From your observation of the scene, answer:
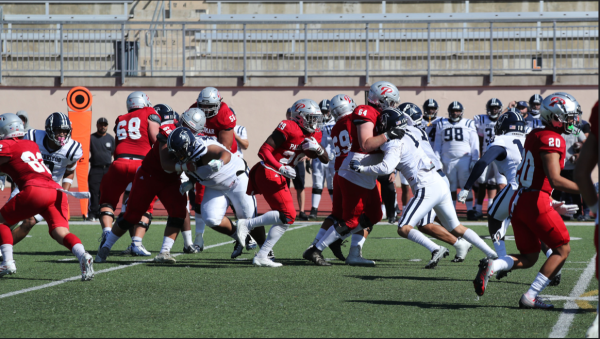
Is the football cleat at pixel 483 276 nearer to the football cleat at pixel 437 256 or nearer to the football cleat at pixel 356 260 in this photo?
the football cleat at pixel 437 256

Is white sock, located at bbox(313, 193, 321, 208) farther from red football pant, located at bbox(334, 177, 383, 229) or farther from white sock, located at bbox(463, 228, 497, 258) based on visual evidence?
white sock, located at bbox(463, 228, 497, 258)

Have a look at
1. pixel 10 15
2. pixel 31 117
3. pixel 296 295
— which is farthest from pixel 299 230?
pixel 10 15

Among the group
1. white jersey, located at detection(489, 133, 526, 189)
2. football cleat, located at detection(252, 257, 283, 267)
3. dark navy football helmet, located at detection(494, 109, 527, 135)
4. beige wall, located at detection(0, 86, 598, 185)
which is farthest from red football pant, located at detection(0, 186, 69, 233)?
beige wall, located at detection(0, 86, 598, 185)

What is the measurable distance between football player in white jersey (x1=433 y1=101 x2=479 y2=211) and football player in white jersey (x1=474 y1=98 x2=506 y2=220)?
11.2 inches

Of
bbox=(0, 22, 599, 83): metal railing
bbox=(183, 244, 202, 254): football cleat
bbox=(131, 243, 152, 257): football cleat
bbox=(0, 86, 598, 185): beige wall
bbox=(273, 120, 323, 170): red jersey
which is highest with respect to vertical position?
bbox=(0, 22, 599, 83): metal railing

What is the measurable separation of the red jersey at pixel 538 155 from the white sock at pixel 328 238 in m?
2.51

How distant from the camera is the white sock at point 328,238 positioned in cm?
743

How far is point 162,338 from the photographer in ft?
13.7

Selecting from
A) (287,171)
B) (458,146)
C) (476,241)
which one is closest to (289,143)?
(287,171)

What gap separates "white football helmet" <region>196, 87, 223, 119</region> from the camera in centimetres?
803

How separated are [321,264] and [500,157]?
101 inches

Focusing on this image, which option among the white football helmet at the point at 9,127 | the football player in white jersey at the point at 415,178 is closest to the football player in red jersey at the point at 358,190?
the football player in white jersey at the point at 415,178

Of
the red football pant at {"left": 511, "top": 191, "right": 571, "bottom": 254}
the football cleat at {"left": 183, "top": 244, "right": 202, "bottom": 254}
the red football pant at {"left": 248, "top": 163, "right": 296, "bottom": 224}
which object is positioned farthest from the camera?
the football cleat at {"left": 183, "top": 244, "right": 202, "bottom": 254}

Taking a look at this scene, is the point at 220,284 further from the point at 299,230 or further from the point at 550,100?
the point at 299,230
